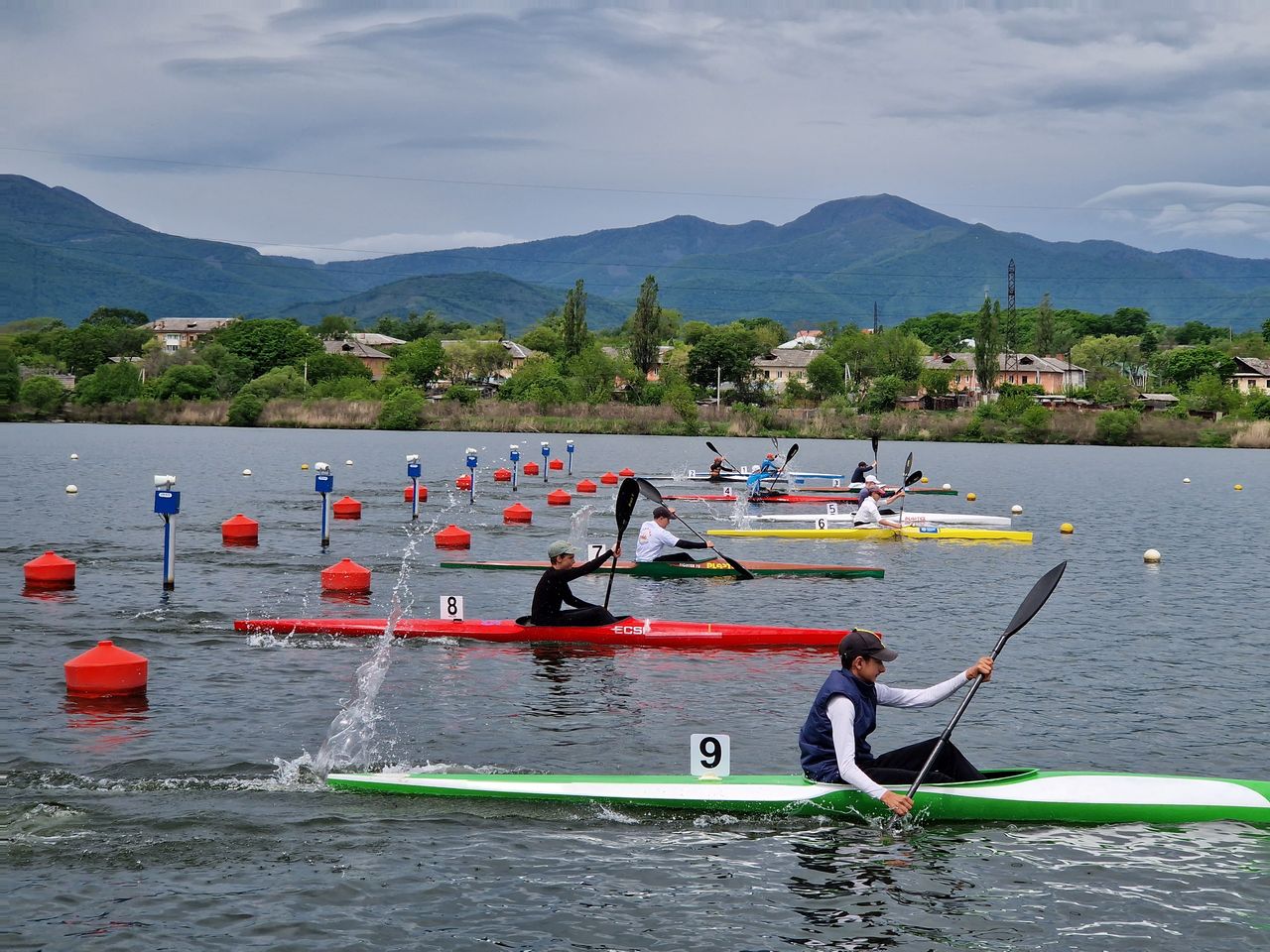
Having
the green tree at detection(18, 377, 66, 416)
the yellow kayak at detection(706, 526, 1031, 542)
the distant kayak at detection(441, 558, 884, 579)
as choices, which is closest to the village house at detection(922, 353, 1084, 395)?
the green tree at detection(18, 377, 66, 416)

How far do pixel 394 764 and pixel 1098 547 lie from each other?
25.5 metres

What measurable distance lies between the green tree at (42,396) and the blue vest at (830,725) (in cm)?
11437

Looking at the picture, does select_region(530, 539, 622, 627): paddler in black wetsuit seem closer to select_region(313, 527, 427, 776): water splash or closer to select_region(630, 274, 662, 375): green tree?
select_region(313, 527, 427, 776): water splash

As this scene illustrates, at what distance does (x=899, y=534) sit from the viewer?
32.8m

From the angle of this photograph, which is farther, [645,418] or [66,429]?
[645,418]

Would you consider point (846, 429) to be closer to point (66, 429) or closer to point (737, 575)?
point (66, 429)

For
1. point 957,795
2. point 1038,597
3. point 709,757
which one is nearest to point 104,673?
A: point 709,757

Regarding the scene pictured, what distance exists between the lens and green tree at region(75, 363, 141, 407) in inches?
4429

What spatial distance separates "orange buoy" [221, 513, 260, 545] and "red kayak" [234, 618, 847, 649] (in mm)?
11291

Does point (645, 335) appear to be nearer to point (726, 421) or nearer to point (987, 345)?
point (726, 421)

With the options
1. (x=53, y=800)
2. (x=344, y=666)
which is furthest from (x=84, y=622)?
(x=53, y=800)

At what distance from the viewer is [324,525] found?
28188 mm

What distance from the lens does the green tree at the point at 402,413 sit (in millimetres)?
106000

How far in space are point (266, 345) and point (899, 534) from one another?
401 feet
